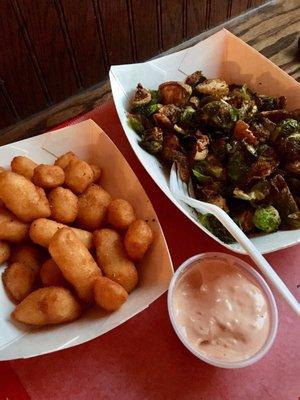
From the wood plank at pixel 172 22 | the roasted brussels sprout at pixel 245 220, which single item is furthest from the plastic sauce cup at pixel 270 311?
the wood plank at pixel 172 22

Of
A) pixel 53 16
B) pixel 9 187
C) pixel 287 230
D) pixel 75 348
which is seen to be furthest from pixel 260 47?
pixel 75 348

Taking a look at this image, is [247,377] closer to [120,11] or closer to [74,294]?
[74,294]

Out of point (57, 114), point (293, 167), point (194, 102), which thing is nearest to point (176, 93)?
point (194, 102)

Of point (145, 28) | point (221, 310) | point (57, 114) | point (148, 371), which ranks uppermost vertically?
point (221, 310)

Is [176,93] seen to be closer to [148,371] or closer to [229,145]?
[229,145]

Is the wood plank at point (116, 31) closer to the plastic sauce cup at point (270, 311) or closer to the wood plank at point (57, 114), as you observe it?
the wood plank at point (57, 114)
